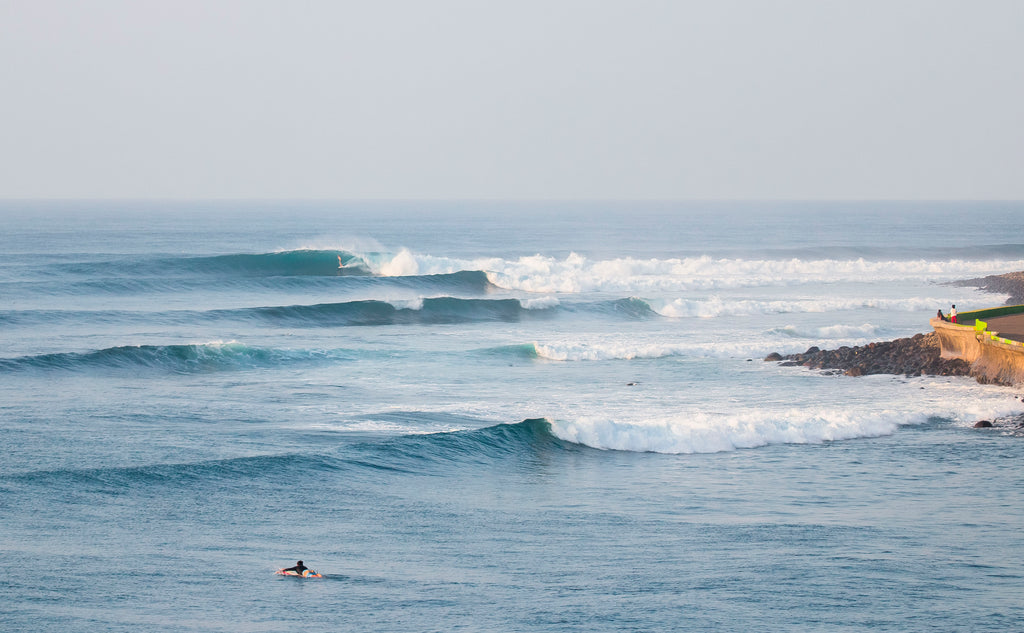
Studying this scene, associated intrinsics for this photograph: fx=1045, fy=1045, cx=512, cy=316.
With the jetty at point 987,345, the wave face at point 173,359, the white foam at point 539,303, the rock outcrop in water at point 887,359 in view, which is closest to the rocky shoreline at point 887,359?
the rock outcrop in water at point 887,359

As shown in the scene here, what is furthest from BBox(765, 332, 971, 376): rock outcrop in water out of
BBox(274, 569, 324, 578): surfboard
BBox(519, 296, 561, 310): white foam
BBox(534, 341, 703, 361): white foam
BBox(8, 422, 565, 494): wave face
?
BBox(274, 569, 324, 578): surfboard

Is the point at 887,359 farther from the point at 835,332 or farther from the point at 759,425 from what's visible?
the point at 759,425

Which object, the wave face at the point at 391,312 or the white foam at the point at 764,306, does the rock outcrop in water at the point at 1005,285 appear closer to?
the white foam at the point at 764,306

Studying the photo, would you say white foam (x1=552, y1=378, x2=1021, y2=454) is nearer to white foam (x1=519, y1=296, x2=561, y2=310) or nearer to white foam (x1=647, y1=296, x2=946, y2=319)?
white foam (x1=647, y1=296, x2=946, y2=319)

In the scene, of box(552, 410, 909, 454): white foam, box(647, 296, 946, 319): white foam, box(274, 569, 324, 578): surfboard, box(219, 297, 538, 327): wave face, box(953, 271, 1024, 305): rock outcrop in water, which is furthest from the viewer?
box(953, 271, 1024, 305): rock outcrop in water

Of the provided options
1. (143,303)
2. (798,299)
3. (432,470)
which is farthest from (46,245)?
(432,470)

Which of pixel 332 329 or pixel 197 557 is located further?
pixel 332 329

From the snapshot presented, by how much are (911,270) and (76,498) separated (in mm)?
53584

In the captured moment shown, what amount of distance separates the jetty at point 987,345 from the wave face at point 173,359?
54.9ft

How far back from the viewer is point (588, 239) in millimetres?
90750

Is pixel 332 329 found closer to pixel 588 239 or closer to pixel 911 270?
pixel 911 270

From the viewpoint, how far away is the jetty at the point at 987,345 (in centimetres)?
2522

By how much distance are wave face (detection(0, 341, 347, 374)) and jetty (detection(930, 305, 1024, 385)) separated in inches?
659

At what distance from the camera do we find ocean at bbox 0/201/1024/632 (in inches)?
465
